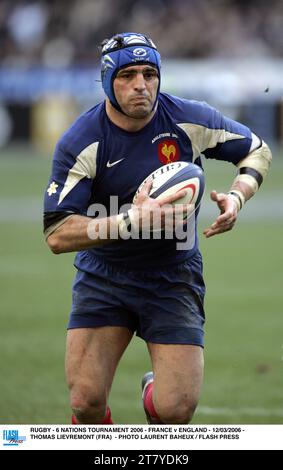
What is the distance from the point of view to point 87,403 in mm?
6402

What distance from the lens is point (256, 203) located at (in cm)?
2166

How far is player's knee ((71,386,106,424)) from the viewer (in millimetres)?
6387

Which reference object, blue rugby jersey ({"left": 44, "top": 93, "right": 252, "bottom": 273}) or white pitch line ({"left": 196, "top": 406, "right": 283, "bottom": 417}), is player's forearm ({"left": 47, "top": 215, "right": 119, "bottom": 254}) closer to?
blue rugby jersey ({"left": 44, "top": 93, "right": 252, "bottom": 273})

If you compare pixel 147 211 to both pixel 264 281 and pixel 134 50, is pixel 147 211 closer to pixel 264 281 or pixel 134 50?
pixel 134 50

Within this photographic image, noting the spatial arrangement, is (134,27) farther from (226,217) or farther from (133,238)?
(226,217)

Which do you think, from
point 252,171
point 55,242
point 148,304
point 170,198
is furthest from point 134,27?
point 170,198

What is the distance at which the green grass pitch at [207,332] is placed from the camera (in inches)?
320

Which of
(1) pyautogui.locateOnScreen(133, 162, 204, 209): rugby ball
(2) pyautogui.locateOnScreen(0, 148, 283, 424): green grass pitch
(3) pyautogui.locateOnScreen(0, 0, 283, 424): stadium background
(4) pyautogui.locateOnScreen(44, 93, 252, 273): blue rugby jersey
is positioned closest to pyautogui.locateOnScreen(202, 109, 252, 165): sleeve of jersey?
(4) pyautogui.locateOnScreen(44, 93, 252, 273): blue rugby jersey

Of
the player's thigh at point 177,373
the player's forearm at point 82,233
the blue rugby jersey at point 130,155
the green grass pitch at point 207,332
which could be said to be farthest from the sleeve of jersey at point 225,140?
the green grass pitch at point 207,332

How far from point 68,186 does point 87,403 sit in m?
1.32

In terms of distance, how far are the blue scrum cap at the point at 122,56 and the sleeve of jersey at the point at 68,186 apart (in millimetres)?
392

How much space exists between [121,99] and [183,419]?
1.94m

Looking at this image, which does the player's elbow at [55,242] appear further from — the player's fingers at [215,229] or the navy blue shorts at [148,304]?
the player's fingers at [215,229]

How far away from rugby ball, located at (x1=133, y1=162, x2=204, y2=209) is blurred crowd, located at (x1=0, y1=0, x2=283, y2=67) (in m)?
24.8
